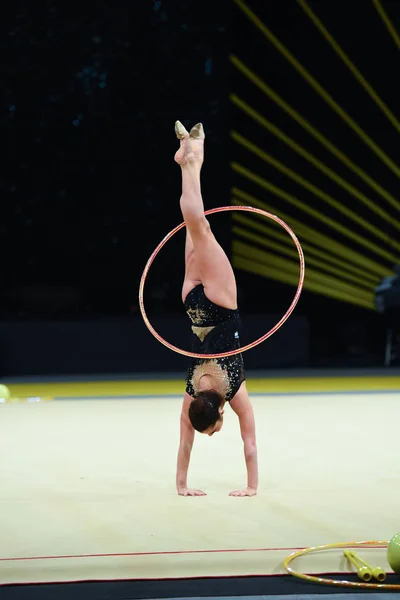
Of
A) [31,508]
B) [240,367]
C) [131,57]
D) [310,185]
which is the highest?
[131,57]

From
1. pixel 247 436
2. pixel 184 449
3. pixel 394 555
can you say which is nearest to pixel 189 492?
pixel 184 449

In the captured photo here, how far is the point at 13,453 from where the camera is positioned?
530 centimetres

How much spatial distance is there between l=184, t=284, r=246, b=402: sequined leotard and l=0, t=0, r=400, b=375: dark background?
20.4ft

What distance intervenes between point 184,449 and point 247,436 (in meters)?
0.31

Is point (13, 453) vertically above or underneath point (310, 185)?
underneath

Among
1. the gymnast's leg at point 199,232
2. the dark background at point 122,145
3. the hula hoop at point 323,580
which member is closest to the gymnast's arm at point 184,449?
the gymnast's leg at point 199,232

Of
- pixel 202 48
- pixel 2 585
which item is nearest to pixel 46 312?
pixel 202 48

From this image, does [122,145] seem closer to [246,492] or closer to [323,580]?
[246,492]

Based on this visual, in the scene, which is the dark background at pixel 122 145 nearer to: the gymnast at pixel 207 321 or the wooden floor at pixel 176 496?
the wooden floor at pixel 176 496

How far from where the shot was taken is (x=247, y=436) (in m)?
4.00

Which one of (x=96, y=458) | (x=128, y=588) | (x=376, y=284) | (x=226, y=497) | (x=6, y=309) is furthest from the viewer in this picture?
(x=376, y=284)

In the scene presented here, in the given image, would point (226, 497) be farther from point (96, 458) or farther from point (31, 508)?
point (96, 458)

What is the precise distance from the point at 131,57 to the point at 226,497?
7.71 metres

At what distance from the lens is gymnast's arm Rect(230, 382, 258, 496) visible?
157 inches
